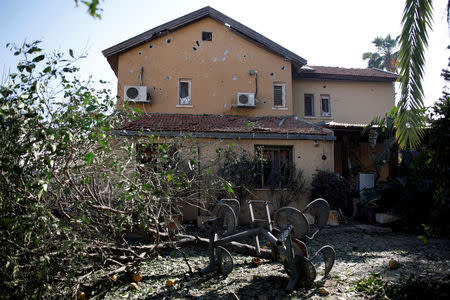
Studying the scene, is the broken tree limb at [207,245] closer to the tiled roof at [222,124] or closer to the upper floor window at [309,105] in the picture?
the tiled roof at [222,124]

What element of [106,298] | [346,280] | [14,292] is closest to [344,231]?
[346,280]

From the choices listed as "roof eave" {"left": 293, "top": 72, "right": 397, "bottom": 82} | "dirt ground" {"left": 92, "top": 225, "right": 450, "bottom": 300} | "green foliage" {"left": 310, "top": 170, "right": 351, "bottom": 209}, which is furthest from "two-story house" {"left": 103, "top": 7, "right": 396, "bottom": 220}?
"dirt ground" {"left": 92, "top": 225, "right": 450, "bottom": 300}

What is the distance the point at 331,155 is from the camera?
1132 cm

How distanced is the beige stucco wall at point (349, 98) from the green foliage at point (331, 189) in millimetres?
5939

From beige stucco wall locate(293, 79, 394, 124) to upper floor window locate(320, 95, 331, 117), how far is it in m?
0.16

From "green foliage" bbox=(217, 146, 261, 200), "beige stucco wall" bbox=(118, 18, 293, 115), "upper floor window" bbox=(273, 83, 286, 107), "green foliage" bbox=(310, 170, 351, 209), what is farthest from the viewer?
"upper floor window" bbox=(273, 83, 286, 107)

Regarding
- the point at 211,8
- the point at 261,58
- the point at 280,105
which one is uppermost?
the point at 211,8

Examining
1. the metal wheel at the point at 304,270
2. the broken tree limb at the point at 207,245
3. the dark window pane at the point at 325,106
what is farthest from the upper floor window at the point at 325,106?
the metal wheel at the point at 304,270

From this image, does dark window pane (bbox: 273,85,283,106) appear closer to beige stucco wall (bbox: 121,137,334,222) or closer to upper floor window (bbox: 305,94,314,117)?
upper floor window (bbox: 305,94,314,117)

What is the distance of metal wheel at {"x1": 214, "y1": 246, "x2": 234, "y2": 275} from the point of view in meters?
4.95

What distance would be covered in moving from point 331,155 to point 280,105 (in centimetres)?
392

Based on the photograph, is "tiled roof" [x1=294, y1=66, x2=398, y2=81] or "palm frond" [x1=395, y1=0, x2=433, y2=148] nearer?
"palm frond" [x1=395, y1=0, x2=433, y2=148]

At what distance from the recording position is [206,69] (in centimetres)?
1395

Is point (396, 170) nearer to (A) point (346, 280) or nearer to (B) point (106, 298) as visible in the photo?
(A) point (346, 280)
